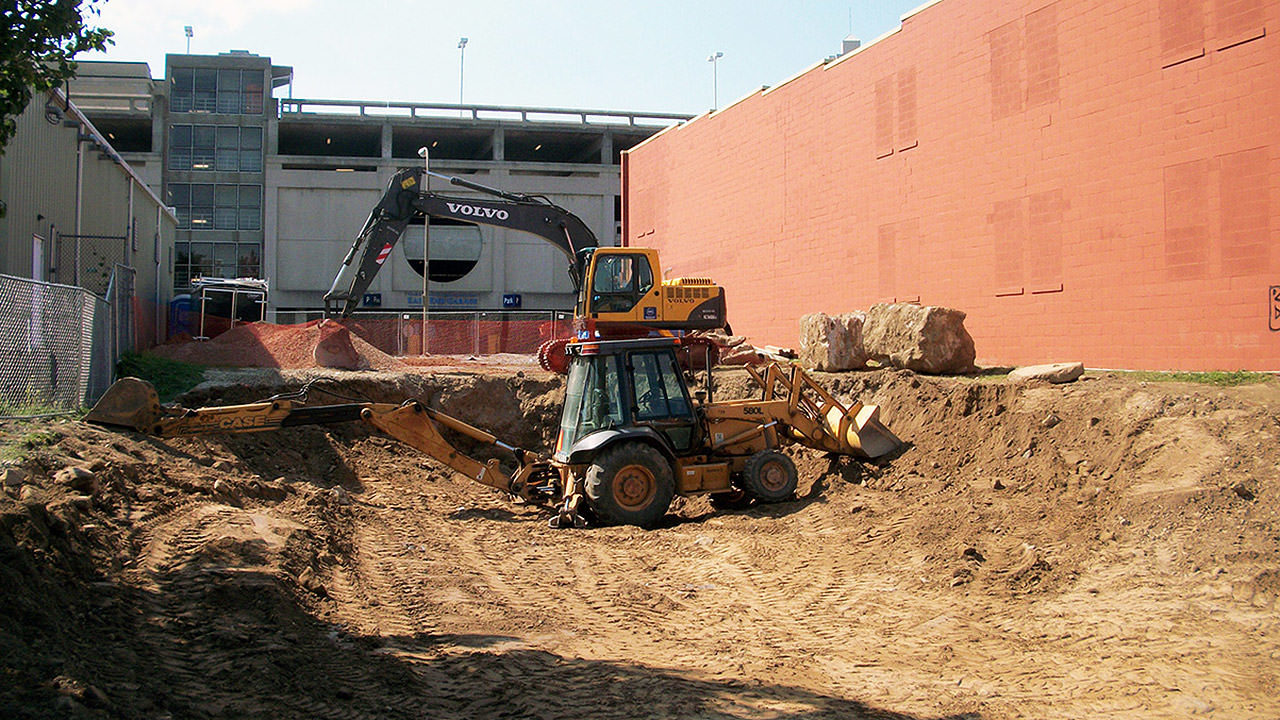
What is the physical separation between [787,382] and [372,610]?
6.93 m

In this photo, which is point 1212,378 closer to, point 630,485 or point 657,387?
point 657,387

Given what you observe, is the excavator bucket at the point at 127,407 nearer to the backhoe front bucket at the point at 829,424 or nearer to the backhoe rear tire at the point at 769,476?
the backhoe rear tire at the point at 769,476

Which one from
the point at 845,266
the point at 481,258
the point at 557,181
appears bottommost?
the point at 845,266

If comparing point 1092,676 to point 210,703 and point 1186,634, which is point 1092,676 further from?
point 210,703

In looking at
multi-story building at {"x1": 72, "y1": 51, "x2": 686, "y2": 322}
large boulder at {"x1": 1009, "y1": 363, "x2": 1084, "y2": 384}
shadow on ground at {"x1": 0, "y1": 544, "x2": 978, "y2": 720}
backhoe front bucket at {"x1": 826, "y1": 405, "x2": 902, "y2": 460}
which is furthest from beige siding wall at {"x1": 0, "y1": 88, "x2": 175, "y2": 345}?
multi-story building at {"x1": 72, "y1": 51, "x2": 686, "y2": 322}

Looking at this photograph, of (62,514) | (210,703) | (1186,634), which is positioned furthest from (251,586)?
(1186,634)

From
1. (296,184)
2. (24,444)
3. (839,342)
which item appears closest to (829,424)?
(839,342)

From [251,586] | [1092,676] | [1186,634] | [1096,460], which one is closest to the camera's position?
[1092,676]

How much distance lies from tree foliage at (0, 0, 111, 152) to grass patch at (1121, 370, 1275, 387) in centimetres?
1223

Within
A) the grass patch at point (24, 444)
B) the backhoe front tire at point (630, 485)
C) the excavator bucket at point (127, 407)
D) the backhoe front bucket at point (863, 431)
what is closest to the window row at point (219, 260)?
the excavator bucket at point (127, 407)

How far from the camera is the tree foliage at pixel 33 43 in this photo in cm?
585

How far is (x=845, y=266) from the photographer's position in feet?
72.6

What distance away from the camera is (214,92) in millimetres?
49969

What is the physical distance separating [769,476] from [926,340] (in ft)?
14.6
